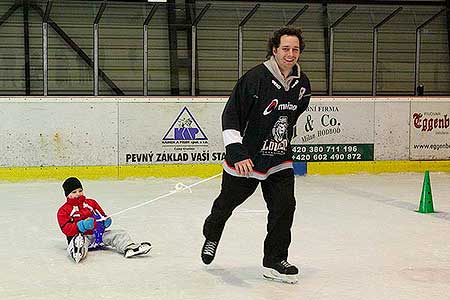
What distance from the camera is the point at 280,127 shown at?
5.02 meters

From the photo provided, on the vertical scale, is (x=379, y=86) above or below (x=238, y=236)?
Result: above

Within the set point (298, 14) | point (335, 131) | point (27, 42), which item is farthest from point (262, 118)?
point (27, 42)

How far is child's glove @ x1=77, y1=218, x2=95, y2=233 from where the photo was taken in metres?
5.71

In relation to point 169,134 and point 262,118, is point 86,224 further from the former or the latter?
point 169,134

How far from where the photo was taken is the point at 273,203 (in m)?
5.07

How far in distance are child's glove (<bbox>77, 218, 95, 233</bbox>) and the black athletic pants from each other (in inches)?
38.2

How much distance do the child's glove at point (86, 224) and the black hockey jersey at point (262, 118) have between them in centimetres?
121

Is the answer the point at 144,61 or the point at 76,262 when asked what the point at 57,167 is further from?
the point at 76,262

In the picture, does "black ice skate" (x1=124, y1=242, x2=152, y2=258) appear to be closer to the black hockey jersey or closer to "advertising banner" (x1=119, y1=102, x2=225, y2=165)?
the black hockey jersey

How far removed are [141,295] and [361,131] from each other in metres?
7.79

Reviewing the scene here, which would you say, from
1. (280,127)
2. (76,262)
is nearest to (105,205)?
(76,262)

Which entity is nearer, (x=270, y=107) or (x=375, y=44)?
(x=270, y=107)

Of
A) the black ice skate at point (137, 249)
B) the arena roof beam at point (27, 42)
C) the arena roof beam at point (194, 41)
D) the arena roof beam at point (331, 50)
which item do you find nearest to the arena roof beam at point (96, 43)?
the arena roof beam at point (27, 42)

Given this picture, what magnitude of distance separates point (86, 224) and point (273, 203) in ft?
4.71
